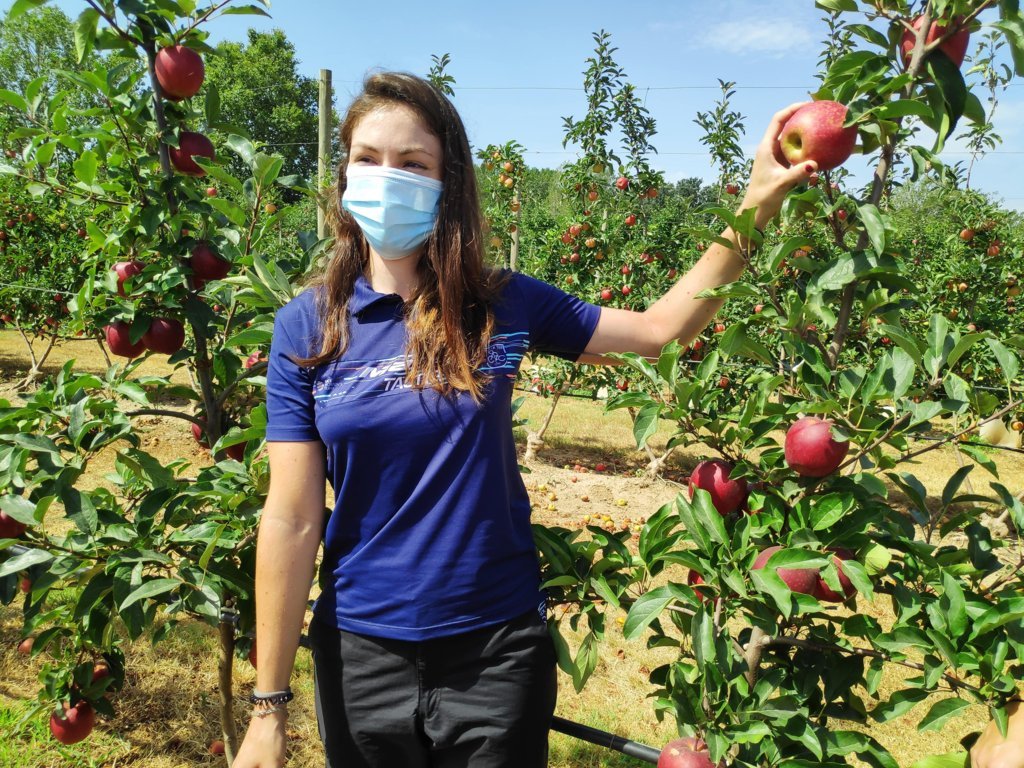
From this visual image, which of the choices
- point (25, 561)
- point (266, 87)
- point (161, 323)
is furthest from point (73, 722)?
point (266, 87)

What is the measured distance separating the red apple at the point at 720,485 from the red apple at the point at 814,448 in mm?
121

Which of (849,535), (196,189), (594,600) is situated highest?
(196,189)

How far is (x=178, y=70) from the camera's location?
1725 millimetres

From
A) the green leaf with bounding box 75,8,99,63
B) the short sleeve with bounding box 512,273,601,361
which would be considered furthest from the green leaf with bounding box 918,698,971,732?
the green leaf with bounding box 75,8,99,63

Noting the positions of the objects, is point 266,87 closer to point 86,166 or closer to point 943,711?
point 86,166

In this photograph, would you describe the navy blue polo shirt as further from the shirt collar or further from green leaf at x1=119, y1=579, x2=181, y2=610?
green leaf at x1=119, y1=579, x2=181, y2=610

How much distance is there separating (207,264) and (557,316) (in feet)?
3.23

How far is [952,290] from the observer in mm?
6070

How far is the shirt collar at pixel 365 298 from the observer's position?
125cm

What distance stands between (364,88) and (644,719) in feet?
8.13

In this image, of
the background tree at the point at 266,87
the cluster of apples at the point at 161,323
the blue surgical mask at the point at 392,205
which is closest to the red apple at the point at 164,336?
the cluster of apples at the point at 161,323

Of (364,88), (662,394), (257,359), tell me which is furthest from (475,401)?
(257,359)

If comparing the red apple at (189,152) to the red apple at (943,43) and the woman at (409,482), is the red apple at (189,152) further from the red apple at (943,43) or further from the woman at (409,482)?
the red apple at (943,43)

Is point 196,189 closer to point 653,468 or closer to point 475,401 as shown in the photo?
point 475,401
